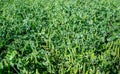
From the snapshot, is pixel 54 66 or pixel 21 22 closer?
pixel 54 66

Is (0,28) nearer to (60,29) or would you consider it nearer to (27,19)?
(27,19)

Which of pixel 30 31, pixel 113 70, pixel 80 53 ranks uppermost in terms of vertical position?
pixel 30 31

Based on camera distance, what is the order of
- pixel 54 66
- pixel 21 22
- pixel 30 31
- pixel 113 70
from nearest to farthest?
pixel 54 66, pixel 113 70, pixel 30 31, pixel 21 22

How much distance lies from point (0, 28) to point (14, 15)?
826mm

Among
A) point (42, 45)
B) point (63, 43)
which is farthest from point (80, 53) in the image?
point (42, 45)

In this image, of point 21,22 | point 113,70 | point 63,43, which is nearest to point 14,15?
point 21,22

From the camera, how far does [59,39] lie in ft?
13.2

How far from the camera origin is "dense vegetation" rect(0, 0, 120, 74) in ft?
11.0

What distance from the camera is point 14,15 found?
4.70 m

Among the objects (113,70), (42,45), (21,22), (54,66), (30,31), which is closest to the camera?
(54,66)

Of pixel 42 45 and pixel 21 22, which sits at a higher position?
pixel 21 22

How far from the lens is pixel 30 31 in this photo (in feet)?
13.7

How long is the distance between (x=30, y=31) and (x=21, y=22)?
1.24ft

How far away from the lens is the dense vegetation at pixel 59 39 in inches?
131
